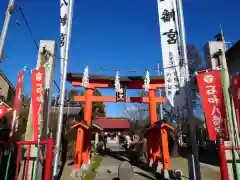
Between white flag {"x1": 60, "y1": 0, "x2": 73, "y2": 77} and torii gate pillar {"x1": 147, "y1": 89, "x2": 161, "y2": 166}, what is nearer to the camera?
white flag {"x1": 60, "y1": 0, "x2": 73, "y2": 77}

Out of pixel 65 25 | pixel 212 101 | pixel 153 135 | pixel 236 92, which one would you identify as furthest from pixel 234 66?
pixel 65 25

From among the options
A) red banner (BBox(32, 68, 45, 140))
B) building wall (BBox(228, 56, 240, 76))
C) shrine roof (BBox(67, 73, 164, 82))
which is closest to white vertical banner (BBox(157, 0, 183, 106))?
red banner (BBox(32, 68, 45, 140))

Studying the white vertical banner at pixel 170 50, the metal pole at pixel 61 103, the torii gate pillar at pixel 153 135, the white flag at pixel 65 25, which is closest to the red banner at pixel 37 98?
the metal pole at pixel 61 103

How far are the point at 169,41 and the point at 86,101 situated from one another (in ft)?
25.3

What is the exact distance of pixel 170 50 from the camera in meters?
9.01

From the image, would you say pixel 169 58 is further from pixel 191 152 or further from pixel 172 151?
pixel 172 151

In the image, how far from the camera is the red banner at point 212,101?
622 centimetres

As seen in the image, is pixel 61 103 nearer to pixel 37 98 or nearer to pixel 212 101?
pixel 37 98

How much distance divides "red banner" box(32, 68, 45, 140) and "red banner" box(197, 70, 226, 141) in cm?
505

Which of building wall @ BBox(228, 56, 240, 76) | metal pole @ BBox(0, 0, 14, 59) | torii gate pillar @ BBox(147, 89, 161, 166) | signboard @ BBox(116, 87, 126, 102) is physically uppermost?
building wall @ BBox(228, 56, 240, 76)

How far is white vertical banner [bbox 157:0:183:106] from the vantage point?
29.1 feet

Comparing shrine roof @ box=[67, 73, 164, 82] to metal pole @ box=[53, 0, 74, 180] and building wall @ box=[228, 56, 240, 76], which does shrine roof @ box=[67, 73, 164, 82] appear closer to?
building wall @ box=[228, 56, 240, 76]

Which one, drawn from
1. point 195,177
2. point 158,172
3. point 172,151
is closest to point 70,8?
point 195,177

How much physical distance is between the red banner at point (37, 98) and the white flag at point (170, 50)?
17.2ft
